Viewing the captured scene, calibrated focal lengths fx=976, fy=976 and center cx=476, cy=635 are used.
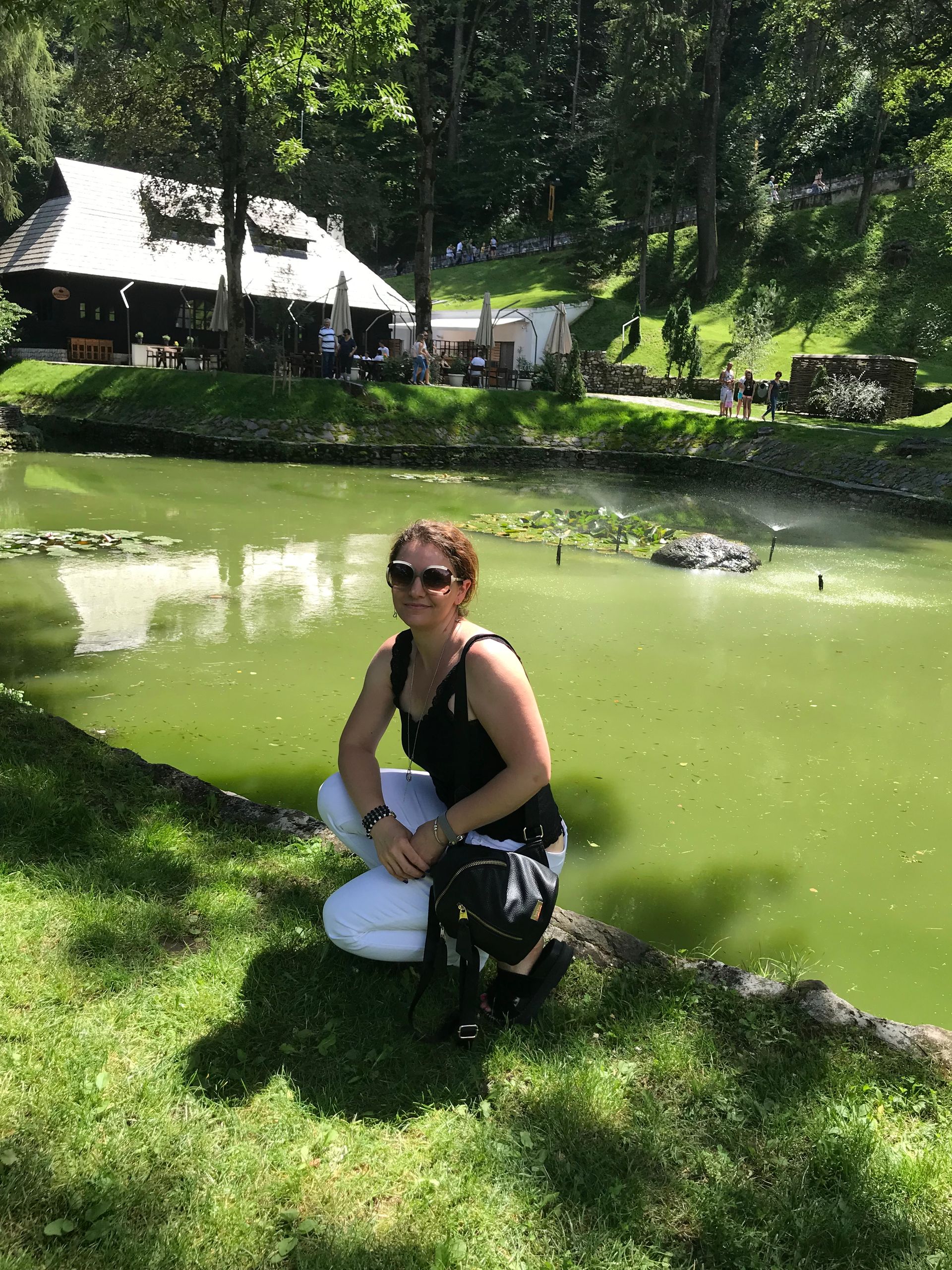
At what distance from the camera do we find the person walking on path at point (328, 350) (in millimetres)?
25156

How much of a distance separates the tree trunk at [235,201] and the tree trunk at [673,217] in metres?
20.2

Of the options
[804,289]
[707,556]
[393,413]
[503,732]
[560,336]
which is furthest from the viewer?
[804,289]

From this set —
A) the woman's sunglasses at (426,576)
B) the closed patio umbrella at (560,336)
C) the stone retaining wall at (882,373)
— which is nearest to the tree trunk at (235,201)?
the closed patio umbrella at (560,336)

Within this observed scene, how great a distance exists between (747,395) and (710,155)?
1450 cm

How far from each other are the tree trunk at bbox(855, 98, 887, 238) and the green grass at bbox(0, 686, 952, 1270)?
40.2 metres

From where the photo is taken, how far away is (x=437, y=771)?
9.41 feet

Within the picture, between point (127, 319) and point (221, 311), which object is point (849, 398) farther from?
point (127, 319)

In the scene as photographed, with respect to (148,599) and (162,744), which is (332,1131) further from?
(148,599)

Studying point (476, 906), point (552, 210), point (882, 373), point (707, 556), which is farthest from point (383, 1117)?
point (552, 210)

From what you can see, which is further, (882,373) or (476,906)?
(882,373)

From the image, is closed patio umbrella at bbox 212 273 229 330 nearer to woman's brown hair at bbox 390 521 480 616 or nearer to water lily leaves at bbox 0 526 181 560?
water lily leaves at bbox 0 526 181 560

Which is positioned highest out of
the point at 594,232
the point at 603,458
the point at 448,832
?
the point at 594,232

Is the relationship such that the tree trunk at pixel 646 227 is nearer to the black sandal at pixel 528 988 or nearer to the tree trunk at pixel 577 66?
the tree trunk at pixel 577 66

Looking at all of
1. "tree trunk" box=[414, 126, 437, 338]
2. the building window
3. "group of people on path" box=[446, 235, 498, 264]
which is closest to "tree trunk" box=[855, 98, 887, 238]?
"group of people on path" box=[446, 235, 498, 264]
